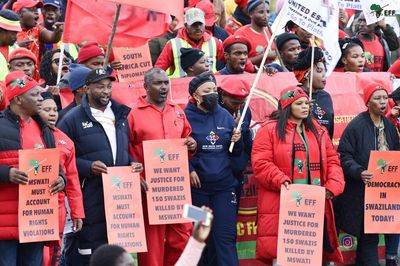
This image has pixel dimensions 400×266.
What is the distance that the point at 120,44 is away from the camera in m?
13.3

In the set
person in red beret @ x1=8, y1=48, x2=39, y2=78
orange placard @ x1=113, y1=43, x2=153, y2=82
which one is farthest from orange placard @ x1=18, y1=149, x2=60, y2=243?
orange placard @ x1=113, y1=43, x2=153, y2=82

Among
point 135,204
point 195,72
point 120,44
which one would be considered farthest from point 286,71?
point 135,204

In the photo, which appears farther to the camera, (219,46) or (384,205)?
(219,46)

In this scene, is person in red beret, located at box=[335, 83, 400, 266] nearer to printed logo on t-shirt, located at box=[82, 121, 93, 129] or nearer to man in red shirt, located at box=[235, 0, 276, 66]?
man in red shirt, located at box=[235, 0, 276, 66]

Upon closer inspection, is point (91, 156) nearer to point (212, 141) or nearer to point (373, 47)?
point (212, 141)

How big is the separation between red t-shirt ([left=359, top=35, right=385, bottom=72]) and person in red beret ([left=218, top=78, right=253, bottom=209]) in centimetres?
352

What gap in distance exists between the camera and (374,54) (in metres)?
16.3

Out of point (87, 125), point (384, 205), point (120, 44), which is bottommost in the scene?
point (384, 205)

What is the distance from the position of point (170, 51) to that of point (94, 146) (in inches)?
116

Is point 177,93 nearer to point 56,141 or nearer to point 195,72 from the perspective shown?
point 195,72

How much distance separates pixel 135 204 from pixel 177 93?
6.26 ft

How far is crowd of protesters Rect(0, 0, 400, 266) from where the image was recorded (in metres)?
11.0

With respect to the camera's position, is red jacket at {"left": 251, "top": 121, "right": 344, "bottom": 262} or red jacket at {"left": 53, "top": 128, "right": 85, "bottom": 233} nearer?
red jacket at {"left": 53, "top": 128, "right": 85, "bottom": 233}

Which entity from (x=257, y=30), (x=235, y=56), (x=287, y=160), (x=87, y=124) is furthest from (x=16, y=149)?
(x=257, y=30)
